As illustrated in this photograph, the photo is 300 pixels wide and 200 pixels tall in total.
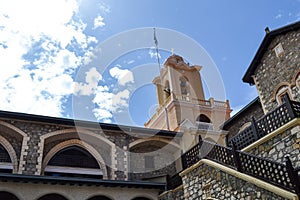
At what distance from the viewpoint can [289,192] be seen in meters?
7.13

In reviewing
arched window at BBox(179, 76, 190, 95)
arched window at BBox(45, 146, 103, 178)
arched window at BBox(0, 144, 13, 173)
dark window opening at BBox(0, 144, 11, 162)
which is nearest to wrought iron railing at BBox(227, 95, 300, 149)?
arched window at BBox(45, 146, 103, 178)

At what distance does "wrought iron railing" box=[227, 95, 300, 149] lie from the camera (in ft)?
30.1

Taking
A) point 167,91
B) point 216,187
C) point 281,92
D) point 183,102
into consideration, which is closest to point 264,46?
point 281,92

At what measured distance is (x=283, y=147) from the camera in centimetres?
924

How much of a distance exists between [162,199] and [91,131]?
4.89m

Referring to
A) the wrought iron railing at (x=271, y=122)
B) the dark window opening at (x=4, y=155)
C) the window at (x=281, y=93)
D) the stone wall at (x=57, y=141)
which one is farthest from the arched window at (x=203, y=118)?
the dark window opening at (x=4, y=155)

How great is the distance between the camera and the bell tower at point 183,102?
70.1 ft

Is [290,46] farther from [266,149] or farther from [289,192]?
[289,192]

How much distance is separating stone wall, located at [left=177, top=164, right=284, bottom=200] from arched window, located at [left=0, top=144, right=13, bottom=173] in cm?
787

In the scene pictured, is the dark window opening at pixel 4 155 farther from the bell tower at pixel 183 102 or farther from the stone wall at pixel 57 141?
the bell tower at pixel 183 102

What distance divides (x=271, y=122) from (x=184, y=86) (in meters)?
15.8

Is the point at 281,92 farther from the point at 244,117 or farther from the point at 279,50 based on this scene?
the point at 244,117

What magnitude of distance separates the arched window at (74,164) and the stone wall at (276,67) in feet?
29.3

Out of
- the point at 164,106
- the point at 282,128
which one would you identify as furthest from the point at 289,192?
the point at 164,106
